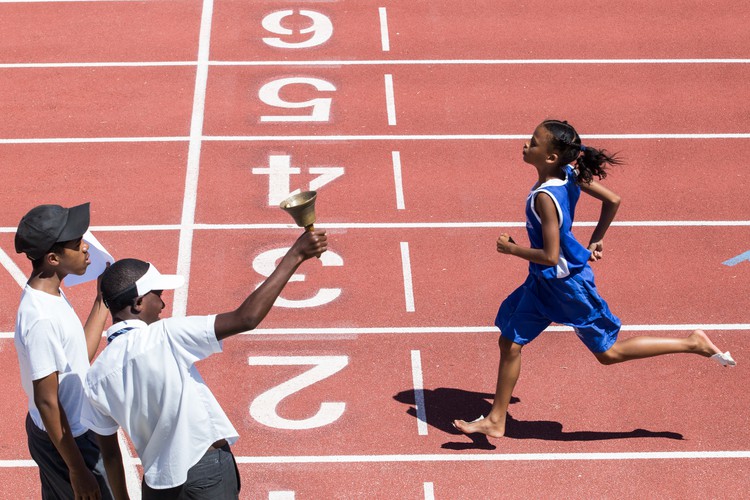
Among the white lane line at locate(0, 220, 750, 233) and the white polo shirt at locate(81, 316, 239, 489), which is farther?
the white lane line at locate(0, 220, 750, 233)

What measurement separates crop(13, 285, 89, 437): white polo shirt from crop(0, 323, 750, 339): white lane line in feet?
10.7

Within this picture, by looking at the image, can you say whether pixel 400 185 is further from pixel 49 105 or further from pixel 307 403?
pixel 49 105

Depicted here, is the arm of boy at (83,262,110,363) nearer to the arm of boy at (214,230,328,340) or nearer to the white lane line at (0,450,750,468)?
the arm of boy at (214,230,328,340)

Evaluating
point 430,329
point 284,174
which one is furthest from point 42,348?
point 284,174

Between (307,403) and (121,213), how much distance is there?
3192 mm

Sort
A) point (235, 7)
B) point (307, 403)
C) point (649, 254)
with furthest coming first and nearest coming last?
point (235, 7), point (649, 254), point (307, 403)

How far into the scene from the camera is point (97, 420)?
452cm

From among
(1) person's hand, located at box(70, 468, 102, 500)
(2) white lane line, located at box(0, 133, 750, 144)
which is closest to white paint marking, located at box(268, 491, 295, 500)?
(1) person's hand, located at box(70, 468, 102, 500)

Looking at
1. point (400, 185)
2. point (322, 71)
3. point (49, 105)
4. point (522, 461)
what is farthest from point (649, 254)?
point (49, 105)

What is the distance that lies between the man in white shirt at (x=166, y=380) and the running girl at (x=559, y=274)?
2222 mm

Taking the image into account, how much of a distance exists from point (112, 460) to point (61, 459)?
395 millimetres

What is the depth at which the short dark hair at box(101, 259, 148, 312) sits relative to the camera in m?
4.42

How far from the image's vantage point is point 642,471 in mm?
6723

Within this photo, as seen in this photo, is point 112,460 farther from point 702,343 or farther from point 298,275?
point 298,275
